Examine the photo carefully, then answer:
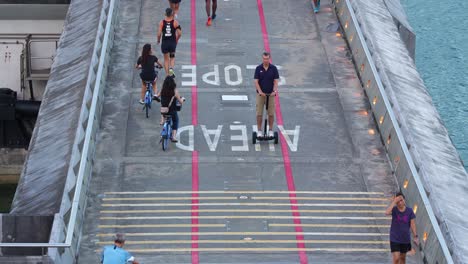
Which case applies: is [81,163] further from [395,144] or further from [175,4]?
[175,4]

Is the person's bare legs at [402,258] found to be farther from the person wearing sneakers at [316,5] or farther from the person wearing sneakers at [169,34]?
the person wearing sneakers at [316,5]

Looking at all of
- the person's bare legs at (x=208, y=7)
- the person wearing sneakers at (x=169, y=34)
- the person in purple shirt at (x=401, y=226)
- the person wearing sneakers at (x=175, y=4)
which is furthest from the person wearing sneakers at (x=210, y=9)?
the person in purple shirt at (x=401, y=226)

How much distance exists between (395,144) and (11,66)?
64.9ft

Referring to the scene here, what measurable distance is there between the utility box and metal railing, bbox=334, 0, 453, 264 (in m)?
12.3

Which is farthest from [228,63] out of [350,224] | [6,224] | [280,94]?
[6,224]

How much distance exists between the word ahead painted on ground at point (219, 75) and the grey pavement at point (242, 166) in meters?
0.05

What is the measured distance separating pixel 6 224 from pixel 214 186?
4.43 meters

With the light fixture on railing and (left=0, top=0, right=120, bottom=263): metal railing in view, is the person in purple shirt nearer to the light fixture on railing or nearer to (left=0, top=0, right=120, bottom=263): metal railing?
the light fixture on railing

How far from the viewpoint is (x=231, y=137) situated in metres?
24.0

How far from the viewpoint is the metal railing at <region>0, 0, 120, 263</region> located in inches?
685

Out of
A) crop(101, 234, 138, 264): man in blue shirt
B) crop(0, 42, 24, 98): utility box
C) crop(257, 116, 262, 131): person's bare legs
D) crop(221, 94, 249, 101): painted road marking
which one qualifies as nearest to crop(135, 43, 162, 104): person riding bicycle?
crop(221, 94, 249, 101): painted road marking

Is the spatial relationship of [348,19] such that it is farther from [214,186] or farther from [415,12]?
[415,12]

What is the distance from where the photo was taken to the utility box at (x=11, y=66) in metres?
38.8

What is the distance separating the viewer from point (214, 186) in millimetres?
21672
